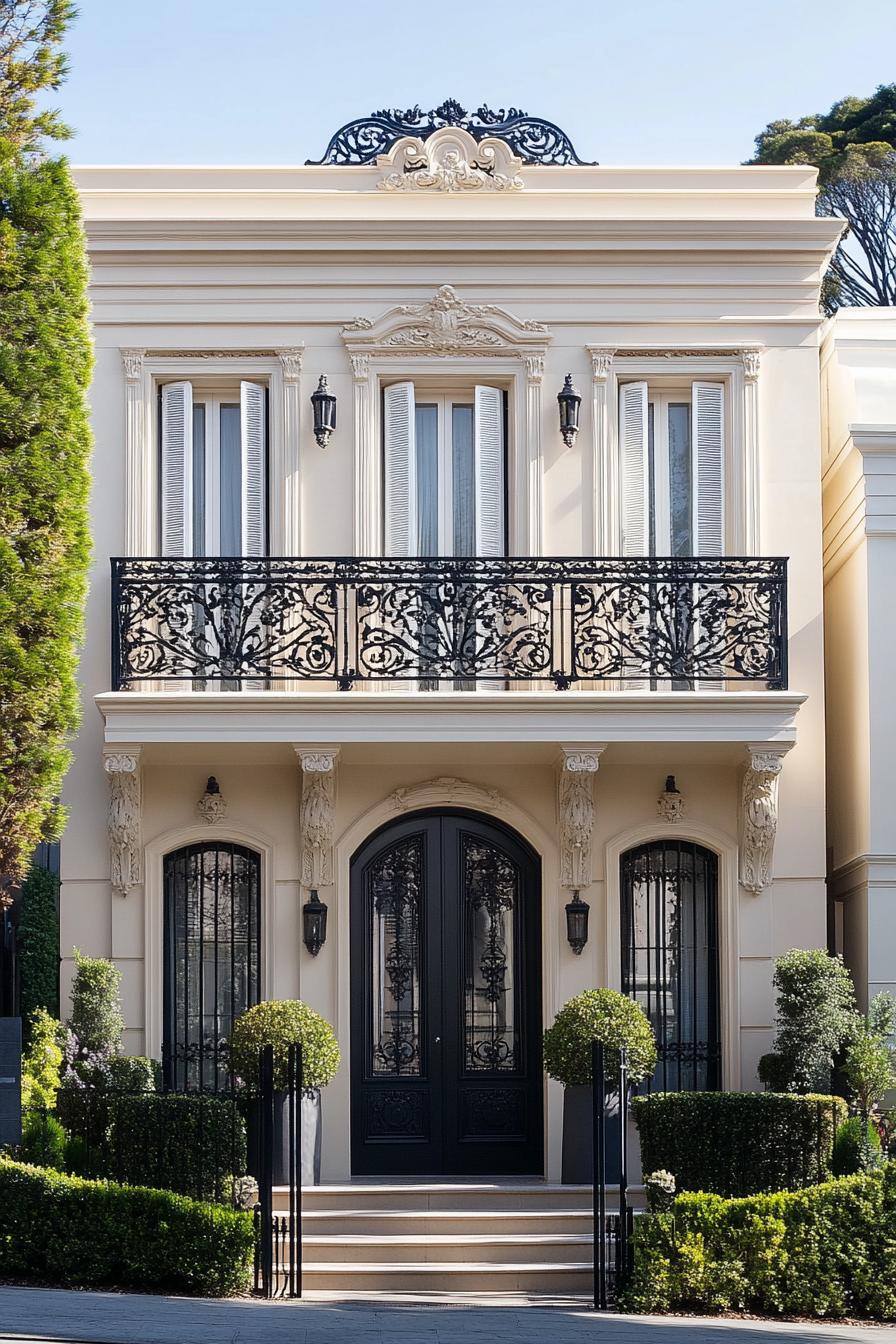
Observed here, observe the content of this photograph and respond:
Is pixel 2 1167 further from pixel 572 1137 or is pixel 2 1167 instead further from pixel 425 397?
pixel 425 397

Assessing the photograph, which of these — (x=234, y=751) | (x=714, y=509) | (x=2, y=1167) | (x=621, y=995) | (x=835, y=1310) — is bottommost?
(x=835, y=1310)

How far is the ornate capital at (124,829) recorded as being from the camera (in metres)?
16.3

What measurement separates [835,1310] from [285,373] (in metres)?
8.91

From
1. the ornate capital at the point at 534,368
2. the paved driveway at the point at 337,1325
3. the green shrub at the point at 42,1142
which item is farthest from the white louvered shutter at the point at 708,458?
the green shrub at the point at 42,1142

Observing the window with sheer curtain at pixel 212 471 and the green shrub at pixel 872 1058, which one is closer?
the green shrub at pixel 872 1058

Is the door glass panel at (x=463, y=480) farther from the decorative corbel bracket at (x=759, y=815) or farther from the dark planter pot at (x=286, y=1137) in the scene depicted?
the dark planter pot at (x=286, y=1137)

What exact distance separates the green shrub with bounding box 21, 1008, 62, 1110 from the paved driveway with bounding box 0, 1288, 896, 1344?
242cm

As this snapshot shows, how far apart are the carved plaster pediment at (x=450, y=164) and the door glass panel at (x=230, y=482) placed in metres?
2.46

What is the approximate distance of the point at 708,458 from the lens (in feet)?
56.2

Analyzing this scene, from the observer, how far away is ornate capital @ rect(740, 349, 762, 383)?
1698 cm

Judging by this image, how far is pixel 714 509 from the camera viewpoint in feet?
56.1

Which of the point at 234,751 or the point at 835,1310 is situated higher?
the point at 234,751

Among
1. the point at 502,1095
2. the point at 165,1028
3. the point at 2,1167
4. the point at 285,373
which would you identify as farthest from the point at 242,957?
the point at 285,373

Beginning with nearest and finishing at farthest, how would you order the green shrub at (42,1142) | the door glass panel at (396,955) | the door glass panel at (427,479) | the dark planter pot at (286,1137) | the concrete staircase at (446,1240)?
the green shrub at (42,1142) < the concrete staircase at (446,1240) < the dark planter pot at (286,1137) < the door glass panel at (396,955) < the door glass panel at (427,479)
